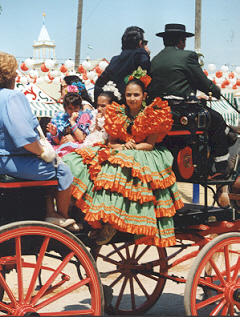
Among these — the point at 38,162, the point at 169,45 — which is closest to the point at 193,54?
the point at 169,45

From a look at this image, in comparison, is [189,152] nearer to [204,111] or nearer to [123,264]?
[204,111]

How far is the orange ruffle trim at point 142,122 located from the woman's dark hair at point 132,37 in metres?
1.00

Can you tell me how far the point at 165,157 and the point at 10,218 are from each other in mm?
1288

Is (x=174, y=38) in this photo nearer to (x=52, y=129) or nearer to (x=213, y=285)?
(x=52, y=129)

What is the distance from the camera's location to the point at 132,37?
174 inches

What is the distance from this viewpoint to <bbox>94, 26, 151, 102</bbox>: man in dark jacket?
4156 millimetres

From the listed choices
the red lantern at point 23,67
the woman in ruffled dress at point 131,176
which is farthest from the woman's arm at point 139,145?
the red lantern at point 23,67

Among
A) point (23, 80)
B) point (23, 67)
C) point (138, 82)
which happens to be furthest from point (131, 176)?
point (23, 67)

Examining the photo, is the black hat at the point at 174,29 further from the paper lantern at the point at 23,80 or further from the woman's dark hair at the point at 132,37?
the paper lantern at the point at 23,80

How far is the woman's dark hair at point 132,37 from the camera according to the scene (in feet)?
14.5

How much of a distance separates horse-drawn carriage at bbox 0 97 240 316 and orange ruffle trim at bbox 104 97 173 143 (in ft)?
0.67

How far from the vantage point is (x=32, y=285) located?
2826 millimetres

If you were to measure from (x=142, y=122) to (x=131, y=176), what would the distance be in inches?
17.9

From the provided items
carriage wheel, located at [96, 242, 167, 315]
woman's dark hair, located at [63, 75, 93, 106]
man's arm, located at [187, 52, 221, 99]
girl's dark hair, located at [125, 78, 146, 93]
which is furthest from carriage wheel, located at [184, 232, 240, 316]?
woman's dark hair, located at [63, 75, 93, 106]
